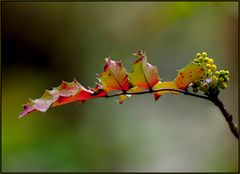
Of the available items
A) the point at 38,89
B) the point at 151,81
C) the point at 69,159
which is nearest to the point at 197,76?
the point at 151,81

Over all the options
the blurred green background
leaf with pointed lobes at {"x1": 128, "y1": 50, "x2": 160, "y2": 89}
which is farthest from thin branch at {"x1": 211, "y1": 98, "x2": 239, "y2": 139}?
the blurred green background

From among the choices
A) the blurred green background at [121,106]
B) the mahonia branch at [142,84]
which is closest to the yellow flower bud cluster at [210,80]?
the mahonia branch at [142,84]

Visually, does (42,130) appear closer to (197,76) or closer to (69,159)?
(69,159)

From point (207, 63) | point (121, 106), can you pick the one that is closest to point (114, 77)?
point (207, 63)

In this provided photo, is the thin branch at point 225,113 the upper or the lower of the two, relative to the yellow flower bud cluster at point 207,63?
lower

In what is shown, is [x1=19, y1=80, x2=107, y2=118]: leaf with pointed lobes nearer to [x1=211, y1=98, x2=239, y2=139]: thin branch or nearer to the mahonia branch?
the mahonia branch

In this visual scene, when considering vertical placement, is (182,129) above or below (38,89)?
below

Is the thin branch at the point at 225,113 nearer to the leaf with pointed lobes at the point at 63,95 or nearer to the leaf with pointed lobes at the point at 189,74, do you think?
the leaf with pointed lobes at the point at 189,74
